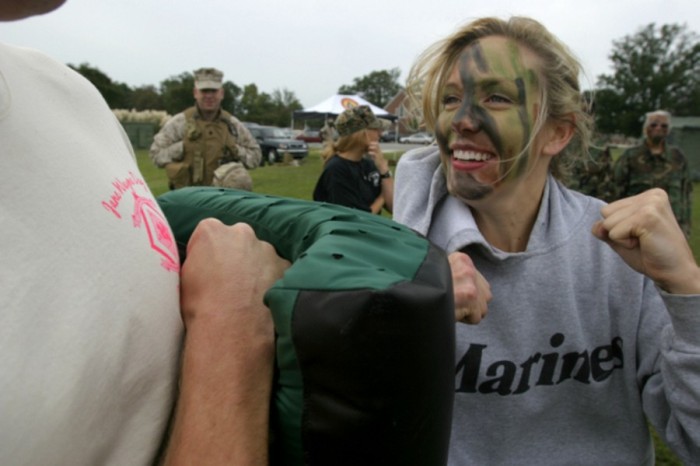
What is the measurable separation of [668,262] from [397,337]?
0.80m

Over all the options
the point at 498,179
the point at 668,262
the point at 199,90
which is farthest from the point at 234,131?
the point at 668,262

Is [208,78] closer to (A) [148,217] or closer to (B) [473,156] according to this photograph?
(B) [473,156]

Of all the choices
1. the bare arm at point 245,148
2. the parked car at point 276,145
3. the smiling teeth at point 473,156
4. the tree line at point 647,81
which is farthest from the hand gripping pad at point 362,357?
the tree line at point 647,81

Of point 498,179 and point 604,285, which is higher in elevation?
point 498,179

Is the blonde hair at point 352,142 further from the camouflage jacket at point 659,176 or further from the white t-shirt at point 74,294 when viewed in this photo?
the white t-shirt at point 74,294

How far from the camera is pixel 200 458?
79 cm

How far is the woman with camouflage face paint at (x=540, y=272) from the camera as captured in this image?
1274mm

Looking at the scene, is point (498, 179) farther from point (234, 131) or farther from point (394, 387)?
point (234, 131)

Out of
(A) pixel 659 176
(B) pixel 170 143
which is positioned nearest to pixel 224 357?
(B) pixel 170 143

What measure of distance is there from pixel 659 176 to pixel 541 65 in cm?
588

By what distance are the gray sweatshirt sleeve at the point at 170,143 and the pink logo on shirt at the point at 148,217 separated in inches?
207

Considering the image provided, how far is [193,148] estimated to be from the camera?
5953 millimetres

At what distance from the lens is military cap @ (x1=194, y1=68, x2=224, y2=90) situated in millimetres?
5863

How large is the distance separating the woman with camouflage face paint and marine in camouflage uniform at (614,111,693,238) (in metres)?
5.66
